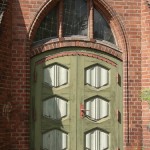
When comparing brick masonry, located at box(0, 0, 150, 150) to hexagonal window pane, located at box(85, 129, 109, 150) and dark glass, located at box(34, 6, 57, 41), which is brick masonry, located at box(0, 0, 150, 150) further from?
hexagonal window pane, located at box(85, 129, 109, 150)

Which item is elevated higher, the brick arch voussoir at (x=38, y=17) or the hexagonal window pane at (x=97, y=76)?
the brick arch voussoir at (x=38, y=17)

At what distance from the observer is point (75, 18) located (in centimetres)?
866

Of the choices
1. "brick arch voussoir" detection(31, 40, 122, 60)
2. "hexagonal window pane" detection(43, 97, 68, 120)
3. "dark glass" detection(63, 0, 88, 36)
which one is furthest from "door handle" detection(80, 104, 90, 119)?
"dark glass" detection(63, 0, 88, 36)

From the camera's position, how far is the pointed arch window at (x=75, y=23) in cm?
852

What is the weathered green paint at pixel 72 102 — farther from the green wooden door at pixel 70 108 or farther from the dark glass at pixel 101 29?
the dark glass at pixel 101 29

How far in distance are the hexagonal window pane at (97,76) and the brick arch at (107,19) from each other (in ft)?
2.03

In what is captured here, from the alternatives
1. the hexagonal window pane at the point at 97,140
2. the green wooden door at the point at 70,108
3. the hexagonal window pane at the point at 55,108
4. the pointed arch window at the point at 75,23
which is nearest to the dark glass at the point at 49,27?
the pointed arch window at the point at 75,23

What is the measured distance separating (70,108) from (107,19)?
6.69ft

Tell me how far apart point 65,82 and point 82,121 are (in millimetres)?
873

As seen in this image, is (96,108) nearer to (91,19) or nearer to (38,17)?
(91,19)

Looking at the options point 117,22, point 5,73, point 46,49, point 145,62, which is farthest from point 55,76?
point 145,62

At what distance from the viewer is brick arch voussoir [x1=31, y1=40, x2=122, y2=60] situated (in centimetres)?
833

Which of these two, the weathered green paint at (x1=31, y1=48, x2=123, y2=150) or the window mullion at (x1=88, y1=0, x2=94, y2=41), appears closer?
the weathered green paint at (x1=31, y1=48, x2=123, y2=150)

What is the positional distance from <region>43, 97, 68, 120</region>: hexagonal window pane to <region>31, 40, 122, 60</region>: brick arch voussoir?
1.02 meters
